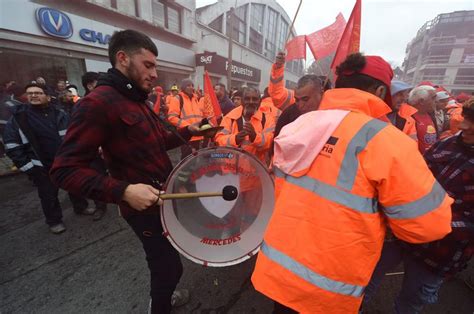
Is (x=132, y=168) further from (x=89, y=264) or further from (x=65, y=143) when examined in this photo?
(x=89, y=264)

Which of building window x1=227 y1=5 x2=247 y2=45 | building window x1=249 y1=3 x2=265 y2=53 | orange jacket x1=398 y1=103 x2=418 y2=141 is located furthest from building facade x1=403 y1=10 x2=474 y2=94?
orange jacket x1=398 y1=103 x2=418 y2=141

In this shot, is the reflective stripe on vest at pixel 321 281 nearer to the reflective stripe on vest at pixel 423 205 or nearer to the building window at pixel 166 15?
the reflective stripe on vest at pixel 423 205

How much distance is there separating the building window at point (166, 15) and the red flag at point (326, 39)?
12.2 m

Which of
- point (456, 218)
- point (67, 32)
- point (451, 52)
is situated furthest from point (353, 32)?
point (451, 52)

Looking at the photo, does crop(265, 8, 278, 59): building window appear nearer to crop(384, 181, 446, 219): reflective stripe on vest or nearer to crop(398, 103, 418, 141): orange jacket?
crop(398, 103, 418, 141): orange jacket

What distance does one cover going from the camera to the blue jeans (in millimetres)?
1655

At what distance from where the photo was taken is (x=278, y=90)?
3.67m

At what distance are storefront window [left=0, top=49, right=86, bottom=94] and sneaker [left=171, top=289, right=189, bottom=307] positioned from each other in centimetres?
967

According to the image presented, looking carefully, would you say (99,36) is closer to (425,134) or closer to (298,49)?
(298,49)

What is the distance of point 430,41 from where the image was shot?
146 feet

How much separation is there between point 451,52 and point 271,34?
36.5 m

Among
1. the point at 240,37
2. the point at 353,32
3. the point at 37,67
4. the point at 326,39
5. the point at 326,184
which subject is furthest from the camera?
the point at 240,37

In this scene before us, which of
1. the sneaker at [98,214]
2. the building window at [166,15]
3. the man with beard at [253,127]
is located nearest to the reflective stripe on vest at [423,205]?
the man with beard at [253,127]

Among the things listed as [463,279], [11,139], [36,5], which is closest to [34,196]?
[11,139]
